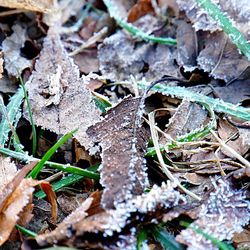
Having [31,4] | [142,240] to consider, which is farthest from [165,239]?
[31,4]

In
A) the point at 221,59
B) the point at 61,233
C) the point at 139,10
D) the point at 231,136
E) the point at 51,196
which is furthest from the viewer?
the point at 139,10

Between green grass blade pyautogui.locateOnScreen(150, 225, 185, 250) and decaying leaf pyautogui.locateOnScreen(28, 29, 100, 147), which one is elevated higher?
decaying leaf pyautogui.locateOnScreen(28, 29, 100, 147)

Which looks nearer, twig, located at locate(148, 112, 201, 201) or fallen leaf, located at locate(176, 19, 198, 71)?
twig, located at locate(148, 112, 201, 201)

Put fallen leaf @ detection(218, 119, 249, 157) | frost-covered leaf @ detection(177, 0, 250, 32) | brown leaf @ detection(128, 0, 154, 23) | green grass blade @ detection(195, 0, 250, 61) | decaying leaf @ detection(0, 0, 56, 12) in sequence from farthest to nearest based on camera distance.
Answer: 1. brown leaf @ detection(128, 0, 154, 23)
2. decaying leaf @ detection(0, 0, 56, 12)
3. frost-covered leaf @ detection(177, 0, 250, 32)
4. green grass blade @ detection(195, 0, 250, 61)
5. fallen leaf @ detection(218, 119, 249, 157)

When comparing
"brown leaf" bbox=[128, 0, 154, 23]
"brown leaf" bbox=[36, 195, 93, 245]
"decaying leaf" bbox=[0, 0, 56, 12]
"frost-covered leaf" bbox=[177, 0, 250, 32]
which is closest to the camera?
"brown leaf" bbox=[36, 195, 93, 245]

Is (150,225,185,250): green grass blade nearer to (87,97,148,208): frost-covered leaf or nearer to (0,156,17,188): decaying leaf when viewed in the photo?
(87,97,148,208): frost-covered leaf

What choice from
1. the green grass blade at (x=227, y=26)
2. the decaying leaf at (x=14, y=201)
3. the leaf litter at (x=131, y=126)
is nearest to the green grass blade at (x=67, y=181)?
the leaf litter at (x=131, y=126)

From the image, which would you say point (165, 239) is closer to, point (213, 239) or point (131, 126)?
point (213, 239)

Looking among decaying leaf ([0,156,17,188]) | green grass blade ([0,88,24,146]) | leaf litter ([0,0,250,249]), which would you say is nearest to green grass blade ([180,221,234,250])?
leaf litter ([0,0,250,249])
